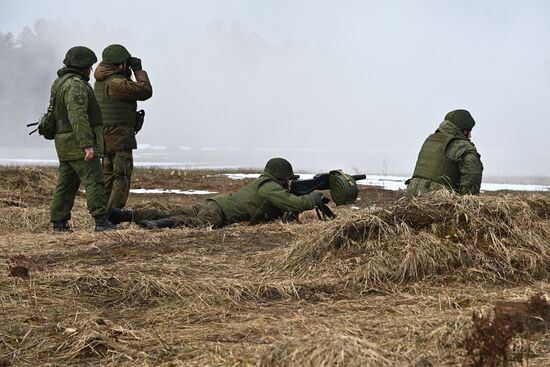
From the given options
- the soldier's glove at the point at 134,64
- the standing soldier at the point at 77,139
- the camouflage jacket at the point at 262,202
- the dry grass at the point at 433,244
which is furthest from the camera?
the soldier's glove at the point at 134,64

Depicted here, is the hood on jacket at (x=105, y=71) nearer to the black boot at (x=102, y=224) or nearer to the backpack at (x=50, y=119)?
the backpack at (x=50, y=119)

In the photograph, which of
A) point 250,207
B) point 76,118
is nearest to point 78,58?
point 76,118

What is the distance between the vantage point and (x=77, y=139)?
8.38m

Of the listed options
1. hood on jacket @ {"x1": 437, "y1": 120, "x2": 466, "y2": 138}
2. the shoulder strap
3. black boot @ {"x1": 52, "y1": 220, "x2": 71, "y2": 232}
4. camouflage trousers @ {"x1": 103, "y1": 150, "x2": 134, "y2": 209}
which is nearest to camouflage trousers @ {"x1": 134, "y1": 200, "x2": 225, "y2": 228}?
camouflage trousers @ {"x1": 103, "y1": 150, "x2": 134, "y2": 209}

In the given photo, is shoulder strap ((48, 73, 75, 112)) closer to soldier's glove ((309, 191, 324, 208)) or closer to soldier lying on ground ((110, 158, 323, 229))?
soldier lying on ground ((110, 158, 323, 229))

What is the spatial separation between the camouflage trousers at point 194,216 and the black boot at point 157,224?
7 cm

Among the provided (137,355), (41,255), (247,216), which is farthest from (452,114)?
(137,355)

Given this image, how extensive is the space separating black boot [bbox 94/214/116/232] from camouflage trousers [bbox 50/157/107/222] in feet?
0.18

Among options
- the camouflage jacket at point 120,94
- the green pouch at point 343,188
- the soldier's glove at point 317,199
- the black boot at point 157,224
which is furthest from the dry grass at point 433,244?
the camouflage jacket at point 120,94

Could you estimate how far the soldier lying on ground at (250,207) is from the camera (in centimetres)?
859

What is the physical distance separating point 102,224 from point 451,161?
388cm

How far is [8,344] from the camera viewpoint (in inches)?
162

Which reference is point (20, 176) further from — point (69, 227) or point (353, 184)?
point (353, 184)

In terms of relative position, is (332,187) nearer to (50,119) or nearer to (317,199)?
(317,199)
